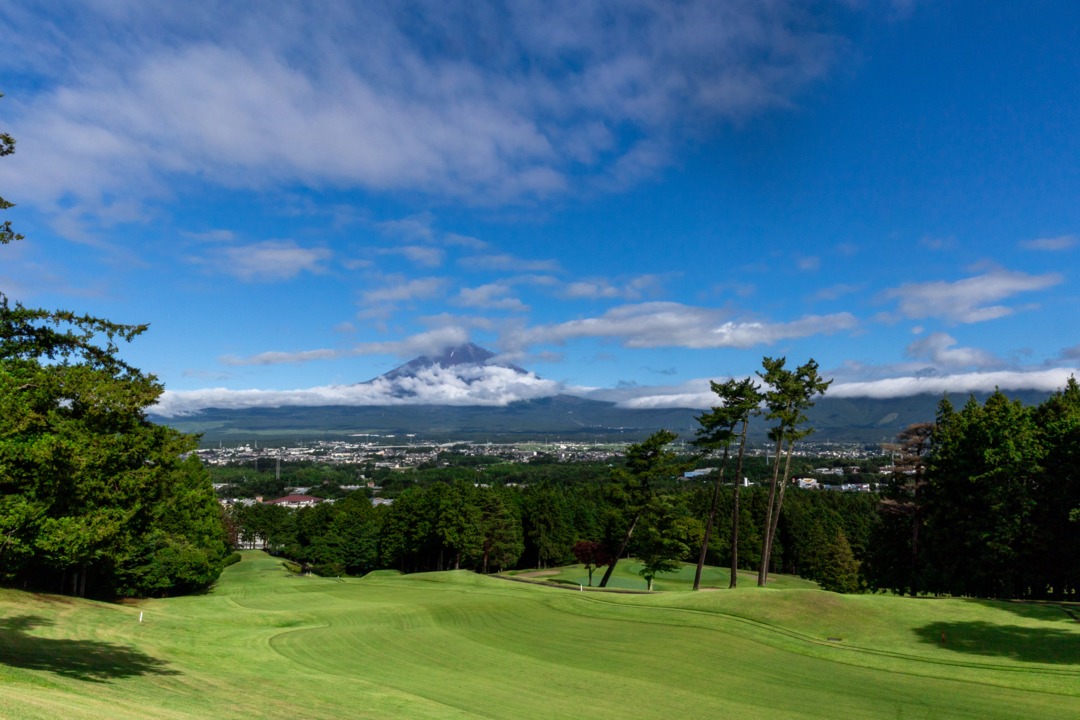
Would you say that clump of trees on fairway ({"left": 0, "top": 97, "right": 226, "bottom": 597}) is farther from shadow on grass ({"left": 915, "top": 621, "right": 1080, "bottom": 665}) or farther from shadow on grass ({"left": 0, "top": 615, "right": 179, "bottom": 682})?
shadow on grass ({"left": 915, "top": 621, "right": 1080, "bottom": 665})

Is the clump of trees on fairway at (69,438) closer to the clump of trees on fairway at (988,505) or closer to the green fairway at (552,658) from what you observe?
the green fairway at (552,658)

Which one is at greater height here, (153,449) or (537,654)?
(153,449)

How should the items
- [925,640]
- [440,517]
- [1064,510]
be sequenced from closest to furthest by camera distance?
[925,640] < [1064,510] < [440,517]

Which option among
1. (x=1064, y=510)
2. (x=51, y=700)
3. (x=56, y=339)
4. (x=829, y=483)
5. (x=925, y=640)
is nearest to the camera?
(x=51, y=700)

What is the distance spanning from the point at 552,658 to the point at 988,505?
85.7ft

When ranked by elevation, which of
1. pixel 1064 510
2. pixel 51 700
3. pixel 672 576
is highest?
pixel 1064 510

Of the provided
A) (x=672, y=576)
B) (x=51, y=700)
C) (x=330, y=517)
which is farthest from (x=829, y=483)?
(x=51, y=700)

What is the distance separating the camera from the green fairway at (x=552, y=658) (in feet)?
44.8

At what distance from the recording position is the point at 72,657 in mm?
15500

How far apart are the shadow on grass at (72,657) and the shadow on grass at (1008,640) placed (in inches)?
930

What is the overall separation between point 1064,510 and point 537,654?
2766 cm

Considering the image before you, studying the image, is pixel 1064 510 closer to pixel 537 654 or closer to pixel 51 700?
pixel 537 654

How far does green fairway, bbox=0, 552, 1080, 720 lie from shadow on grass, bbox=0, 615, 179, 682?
9cm

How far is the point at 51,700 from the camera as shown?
9812 millimetres
